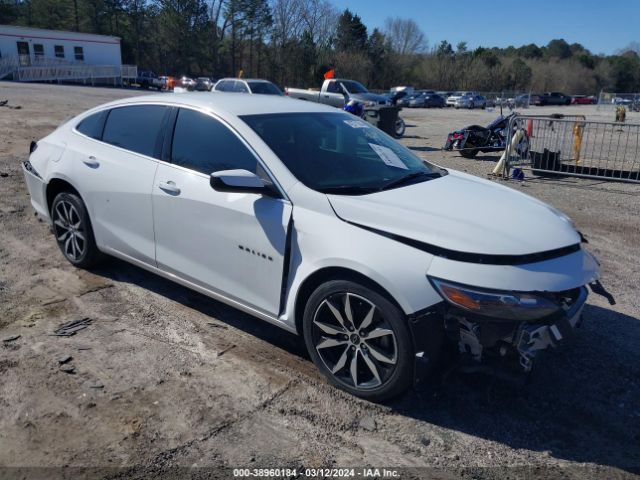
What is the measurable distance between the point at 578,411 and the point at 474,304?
1.11 meters

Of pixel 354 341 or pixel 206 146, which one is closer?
pixel 354 341

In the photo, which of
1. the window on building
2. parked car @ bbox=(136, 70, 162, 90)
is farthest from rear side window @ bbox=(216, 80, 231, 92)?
the window on building

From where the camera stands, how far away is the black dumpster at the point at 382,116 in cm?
1531

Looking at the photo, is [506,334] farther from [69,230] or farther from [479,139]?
[479,139]

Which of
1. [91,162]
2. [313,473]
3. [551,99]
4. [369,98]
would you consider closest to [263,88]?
[369,98]

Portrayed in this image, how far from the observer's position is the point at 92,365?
3.58m

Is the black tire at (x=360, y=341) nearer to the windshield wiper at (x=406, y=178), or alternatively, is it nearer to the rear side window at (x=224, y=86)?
the windshield wiper at (x=406, y=178)

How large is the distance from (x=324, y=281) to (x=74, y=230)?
289 cm

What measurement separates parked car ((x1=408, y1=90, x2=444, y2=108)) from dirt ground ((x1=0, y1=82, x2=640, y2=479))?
157 ft

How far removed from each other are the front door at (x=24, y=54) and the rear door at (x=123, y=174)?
46.6 metres

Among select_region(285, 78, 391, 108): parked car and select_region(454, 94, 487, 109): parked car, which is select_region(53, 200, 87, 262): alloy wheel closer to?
select_region(285, 78, 391, 108): parked car

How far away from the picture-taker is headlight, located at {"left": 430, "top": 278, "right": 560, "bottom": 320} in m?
2.82

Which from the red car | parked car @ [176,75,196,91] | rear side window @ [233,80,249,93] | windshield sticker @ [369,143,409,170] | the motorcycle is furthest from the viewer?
the red car

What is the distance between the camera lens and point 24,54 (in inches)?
1745
